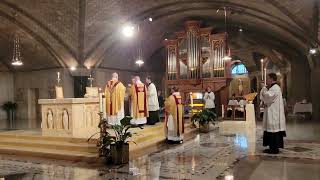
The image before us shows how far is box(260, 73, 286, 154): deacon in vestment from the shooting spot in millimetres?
7125

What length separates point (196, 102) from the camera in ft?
56.6

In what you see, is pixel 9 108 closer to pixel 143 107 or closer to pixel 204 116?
pixel 143 107

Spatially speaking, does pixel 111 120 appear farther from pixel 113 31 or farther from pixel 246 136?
pixel 113 31

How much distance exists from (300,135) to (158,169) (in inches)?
227

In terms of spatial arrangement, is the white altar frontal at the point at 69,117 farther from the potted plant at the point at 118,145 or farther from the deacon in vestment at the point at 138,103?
the potted plant at the point at 118,145

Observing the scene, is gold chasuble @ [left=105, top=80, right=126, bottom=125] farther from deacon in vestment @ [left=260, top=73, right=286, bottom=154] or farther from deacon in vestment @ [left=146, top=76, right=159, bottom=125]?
deacon in vestment @ [left=260, top=73, right=286, bottom=154]

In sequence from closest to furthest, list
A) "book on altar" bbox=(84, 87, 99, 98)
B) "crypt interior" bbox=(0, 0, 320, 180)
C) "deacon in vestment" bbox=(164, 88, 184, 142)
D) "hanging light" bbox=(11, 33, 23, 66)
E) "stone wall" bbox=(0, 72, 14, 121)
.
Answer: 1. "crypt interior" bbox=(0, 0, 320, 180)
2. "deacon in vestment" bbox=(164, 88, 184, 142)
3. "book on altar" bbox=(84, 87, 99, 98)
4. "hanging light" bbox=(11, 33, 23, 66)
5. "stone wall" bbox=(0, 72, 14, 121)

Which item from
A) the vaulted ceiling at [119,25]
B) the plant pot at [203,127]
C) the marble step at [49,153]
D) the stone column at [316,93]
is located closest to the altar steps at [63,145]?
the marble step at [49,153]

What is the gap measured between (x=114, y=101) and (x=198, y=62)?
8.15m

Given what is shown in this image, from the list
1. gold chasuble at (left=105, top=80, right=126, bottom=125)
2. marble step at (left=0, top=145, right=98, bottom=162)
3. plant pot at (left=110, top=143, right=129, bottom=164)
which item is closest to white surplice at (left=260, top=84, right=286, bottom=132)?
plant pot at (left=110, top=143, right=129, bottom=164)

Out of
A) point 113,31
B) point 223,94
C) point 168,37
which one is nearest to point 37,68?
point 113,31

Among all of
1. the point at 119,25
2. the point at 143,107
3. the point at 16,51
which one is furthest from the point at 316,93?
the point at 16,51

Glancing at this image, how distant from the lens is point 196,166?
6.14 m

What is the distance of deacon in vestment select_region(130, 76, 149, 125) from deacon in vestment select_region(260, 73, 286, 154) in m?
4.07
